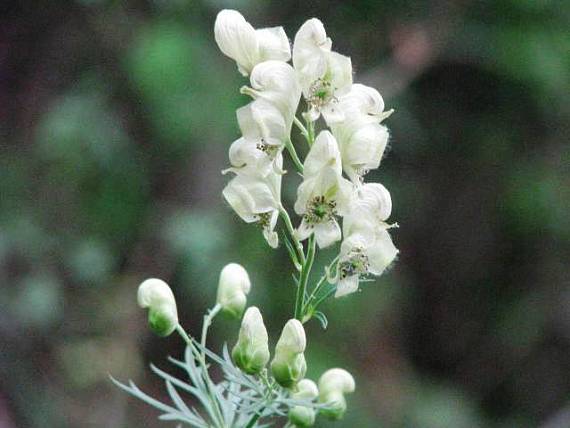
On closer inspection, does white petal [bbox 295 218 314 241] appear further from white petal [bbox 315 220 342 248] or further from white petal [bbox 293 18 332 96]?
white petal [bbox 293 18 332 96]

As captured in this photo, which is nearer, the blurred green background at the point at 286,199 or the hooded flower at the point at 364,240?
the hooded flower at the point at 364,240

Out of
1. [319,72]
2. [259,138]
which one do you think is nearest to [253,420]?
[259,138]

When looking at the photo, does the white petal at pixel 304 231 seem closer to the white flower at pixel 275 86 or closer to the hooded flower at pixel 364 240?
the hooded flower at pixel 364 240

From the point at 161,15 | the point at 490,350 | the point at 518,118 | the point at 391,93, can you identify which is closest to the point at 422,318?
the point at 490,350

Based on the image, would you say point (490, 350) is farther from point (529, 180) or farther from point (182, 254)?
point (182, 254)

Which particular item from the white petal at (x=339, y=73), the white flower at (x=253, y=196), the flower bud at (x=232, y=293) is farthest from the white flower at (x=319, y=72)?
the flower bud at (x=232, y=293)
